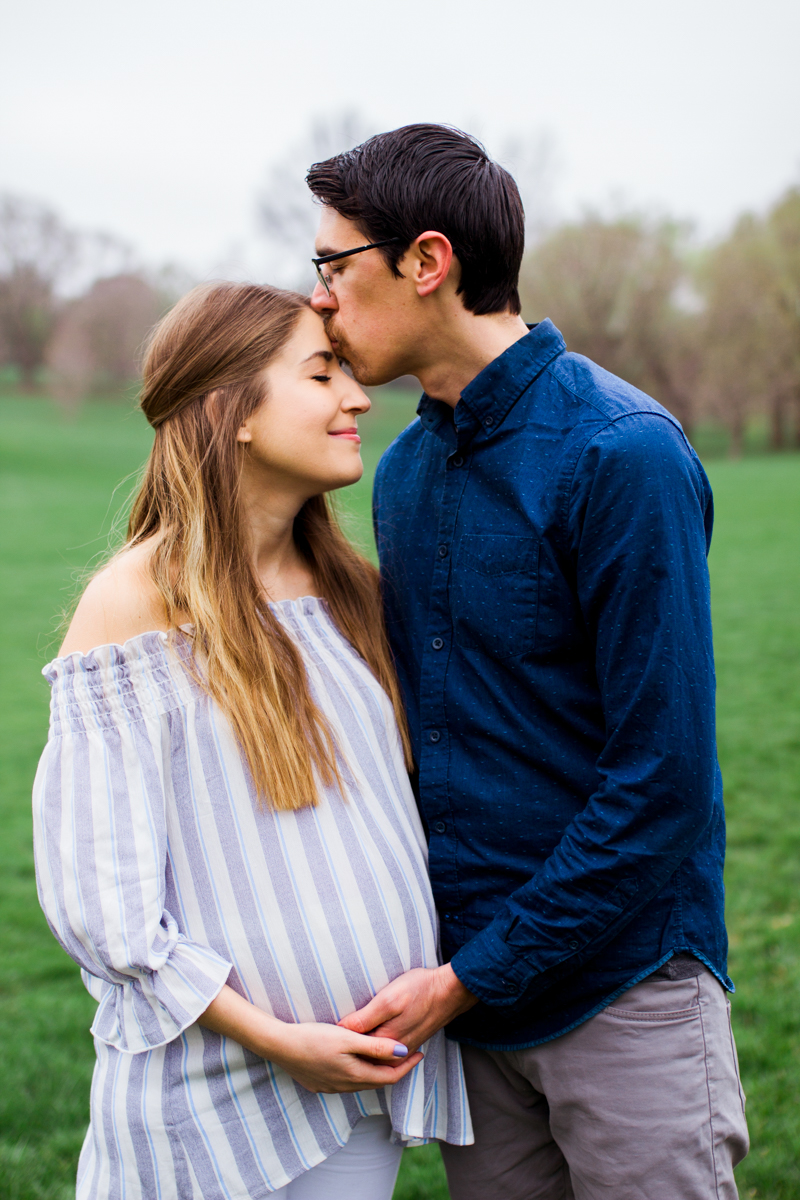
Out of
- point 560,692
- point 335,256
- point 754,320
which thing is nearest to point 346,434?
point 335,256

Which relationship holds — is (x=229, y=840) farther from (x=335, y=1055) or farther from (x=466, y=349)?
(x=466, y=349)

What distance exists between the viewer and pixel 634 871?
173 centimetres

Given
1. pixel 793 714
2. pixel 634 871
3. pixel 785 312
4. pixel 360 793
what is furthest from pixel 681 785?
pixel 785 312

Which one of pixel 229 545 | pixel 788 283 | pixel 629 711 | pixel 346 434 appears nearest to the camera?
pixel 629 711

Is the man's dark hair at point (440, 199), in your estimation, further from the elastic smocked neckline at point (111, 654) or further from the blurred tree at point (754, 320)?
the blurred tree at point (754, 320)

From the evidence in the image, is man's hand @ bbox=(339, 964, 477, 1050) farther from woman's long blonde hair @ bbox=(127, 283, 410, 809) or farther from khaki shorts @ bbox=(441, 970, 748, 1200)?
woman's long blonde hair @ bbox=(127, 283, 410, 809)

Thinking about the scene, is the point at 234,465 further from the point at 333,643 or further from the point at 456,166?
the point at 456,166

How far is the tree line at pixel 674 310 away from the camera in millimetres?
39094

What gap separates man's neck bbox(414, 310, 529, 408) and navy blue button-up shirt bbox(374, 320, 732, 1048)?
79 mm

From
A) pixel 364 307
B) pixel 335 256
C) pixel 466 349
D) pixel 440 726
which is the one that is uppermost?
pixel 335 256

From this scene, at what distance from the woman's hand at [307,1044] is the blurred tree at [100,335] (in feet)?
148

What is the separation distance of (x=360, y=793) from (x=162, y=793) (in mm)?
410

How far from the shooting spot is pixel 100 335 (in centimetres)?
4509

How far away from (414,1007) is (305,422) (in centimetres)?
121
